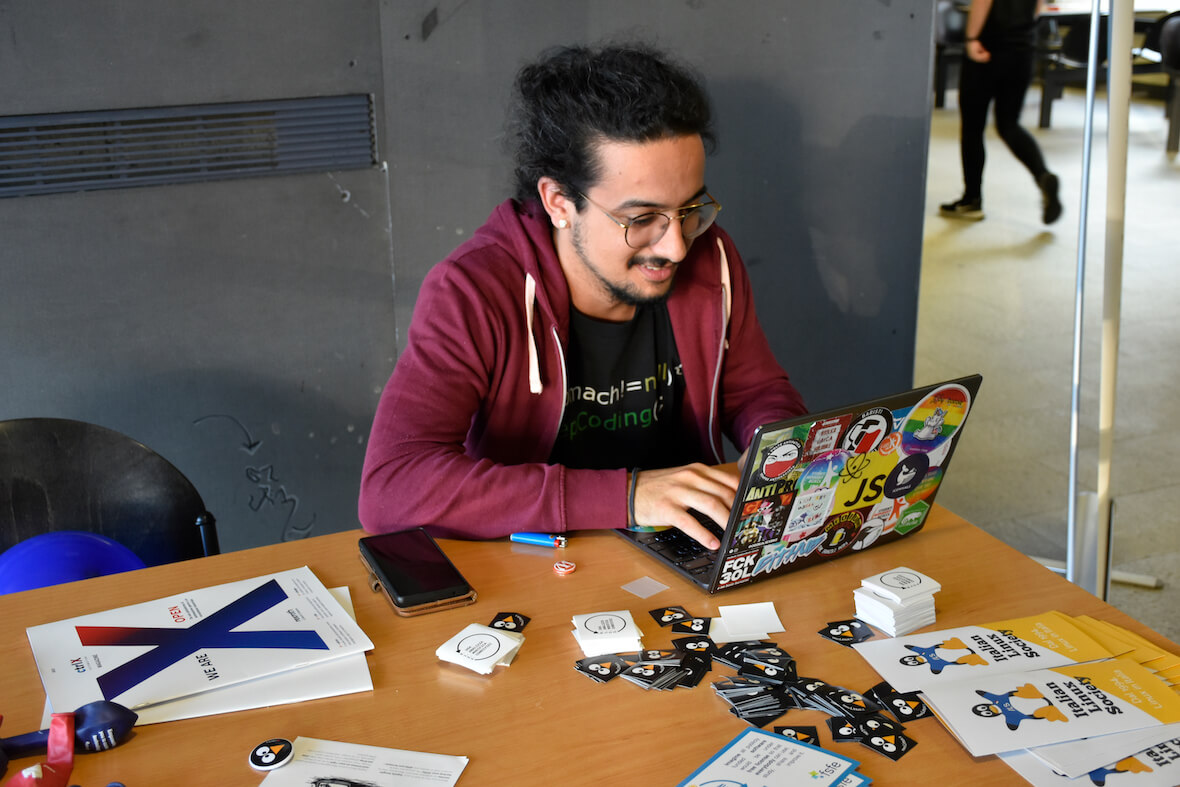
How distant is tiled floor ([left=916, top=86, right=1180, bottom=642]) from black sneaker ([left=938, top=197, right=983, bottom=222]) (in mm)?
23

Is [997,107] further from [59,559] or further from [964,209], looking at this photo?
[59,559]

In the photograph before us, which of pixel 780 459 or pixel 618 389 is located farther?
pixel 618 389

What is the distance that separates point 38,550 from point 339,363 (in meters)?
0.89

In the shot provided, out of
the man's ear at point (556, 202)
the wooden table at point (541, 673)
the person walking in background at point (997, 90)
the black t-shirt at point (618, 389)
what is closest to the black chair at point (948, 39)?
the person walking in background at point (997, 90)

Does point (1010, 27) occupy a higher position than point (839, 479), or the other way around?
point (1010, 27)

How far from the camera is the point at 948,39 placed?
9.29 feet

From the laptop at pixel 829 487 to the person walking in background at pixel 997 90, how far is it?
5.79 ft

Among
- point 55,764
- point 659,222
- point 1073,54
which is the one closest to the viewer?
point 55,764

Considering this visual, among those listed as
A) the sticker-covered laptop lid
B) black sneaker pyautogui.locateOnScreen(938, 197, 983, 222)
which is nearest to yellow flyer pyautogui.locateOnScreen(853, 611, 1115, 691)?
the sticker-covered laptop lid

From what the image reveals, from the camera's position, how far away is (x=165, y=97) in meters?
2.15

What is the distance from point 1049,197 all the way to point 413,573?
7.81 feet

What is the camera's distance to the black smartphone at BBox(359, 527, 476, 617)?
1320 millimetres

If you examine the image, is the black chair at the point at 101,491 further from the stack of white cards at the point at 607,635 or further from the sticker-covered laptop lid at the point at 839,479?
the sticker-covered laptop lid at the point at 839,479

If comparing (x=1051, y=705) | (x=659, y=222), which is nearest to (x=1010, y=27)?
(x=659, y=222)
